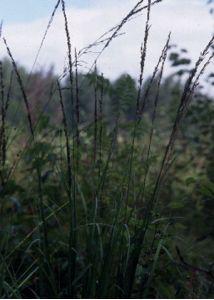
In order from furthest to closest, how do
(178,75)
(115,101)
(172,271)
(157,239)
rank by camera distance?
1. (178,75)
2. (115,101)
3. (172,271)
4. (157,239)

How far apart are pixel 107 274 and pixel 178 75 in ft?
9.77

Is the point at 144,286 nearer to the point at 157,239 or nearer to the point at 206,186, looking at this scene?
the point at 157,239

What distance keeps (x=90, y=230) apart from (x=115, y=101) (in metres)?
1.04

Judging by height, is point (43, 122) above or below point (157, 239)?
above

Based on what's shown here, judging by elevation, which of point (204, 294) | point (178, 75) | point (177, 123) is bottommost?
point (204, 294)

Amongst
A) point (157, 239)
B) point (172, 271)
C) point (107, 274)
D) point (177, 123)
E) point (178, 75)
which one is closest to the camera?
point (107, 274)

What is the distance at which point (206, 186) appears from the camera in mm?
1823

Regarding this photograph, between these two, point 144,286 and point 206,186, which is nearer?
point 144,286

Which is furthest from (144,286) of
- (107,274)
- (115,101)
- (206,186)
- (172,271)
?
(115,101)

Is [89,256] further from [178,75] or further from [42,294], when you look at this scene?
[178,75]

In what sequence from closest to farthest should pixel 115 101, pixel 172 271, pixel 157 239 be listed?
pixel 157 239, pixel 172 271, pixel 115 101

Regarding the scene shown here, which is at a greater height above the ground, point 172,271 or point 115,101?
point 115,101

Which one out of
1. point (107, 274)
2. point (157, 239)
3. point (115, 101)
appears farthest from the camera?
point (115, 101)

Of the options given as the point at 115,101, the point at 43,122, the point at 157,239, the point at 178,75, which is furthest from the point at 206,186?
the point at 178,75
